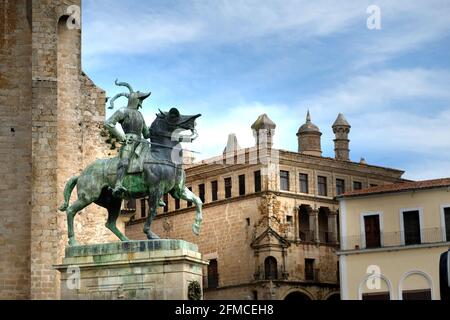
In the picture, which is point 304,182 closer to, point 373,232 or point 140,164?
point 373,232

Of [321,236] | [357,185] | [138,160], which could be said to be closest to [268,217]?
[321,236]

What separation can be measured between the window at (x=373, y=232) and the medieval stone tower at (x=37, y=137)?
17.3m

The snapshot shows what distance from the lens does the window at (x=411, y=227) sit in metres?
51.4

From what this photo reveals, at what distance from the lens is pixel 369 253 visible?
52469 mm

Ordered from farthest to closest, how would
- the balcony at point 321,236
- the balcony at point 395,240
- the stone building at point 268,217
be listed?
the balcony at point 321,236 < the stone building at point 268,217 < the balcony at point 395,240

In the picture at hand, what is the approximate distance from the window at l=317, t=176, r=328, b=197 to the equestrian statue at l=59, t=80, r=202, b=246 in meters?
52.6

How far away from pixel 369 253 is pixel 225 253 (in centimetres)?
2078

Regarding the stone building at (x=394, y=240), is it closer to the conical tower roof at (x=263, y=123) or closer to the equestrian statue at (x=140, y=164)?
the conical tower roof at (x=263, y=123)

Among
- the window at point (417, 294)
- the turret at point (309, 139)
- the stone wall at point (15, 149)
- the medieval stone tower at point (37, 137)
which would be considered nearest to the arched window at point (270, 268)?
the turret at point (309, 139)

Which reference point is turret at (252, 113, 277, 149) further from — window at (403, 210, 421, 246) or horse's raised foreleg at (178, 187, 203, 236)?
horse's raised foreleg at (178, 187, 203, 236)

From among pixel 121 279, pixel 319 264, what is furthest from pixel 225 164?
pixel 121 279

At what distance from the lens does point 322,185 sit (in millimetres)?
74625

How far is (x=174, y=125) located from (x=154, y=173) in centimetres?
103
